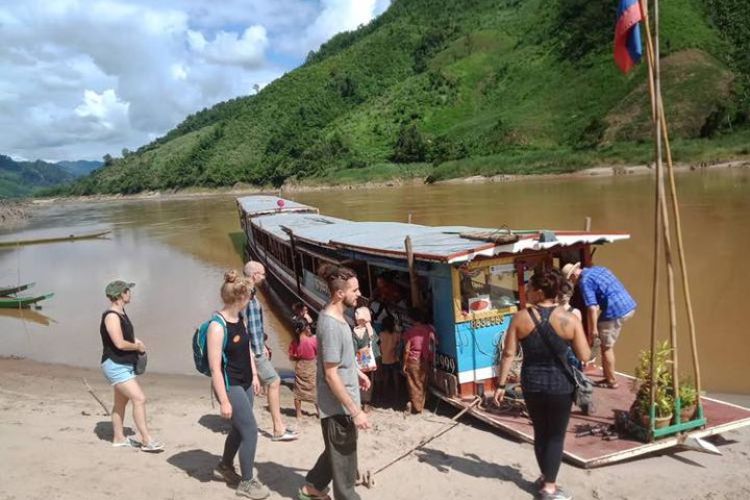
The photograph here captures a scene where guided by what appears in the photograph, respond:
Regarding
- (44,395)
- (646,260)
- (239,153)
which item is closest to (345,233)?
(44,395)

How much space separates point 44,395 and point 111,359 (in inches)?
196

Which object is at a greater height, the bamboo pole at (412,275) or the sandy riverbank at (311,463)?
the bamboo pole at (412,275)

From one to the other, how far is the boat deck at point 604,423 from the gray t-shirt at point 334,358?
2799mm

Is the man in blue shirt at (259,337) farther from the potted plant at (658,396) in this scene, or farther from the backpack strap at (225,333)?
the potted plant at (658,396)

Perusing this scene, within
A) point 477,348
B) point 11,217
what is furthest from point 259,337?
point 11,217

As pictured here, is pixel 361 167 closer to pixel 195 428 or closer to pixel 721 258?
pixel 721 258

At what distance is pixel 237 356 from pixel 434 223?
2446cm

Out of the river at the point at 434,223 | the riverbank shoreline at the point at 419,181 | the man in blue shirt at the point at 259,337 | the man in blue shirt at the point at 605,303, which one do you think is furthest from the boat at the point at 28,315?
the riverbank shoreline at the point at 419,181

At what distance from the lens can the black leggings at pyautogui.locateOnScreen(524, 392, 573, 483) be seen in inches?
162

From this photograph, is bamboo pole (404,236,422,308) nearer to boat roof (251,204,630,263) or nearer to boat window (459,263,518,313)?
boat roof (251,204,630,263)

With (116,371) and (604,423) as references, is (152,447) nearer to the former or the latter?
(116,371)

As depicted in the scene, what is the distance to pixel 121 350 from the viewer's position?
203 inches

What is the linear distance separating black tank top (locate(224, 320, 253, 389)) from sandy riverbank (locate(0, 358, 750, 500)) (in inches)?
47.5

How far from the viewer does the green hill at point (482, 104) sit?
2096 inches
